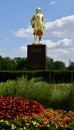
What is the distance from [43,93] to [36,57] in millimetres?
19620

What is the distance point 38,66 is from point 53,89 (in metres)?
19.4

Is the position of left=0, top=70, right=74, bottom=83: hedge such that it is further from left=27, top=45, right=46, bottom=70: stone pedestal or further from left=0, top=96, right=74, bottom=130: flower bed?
left=0, top=96, right=74, bottom=130: flower bed

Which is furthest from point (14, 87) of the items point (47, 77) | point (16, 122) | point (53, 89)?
point (47, 77)

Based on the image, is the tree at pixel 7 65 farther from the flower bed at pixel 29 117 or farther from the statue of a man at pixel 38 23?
the flower bed at pixel 29 117

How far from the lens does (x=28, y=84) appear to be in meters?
10.0

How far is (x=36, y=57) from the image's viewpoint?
29.2 meters

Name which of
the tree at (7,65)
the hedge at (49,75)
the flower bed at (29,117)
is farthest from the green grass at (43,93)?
the tree at (7,65)

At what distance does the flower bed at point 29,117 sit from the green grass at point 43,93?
1292 mm

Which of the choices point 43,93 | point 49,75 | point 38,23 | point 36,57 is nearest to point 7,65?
point 38,23

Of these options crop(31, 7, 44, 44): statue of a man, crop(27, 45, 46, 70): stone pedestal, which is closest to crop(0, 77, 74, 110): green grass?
crop(27, 45, 46, 70): stone pedestal

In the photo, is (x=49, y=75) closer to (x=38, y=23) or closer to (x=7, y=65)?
(x=38, y=23)

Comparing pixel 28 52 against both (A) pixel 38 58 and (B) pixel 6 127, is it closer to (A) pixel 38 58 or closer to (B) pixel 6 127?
(A) pixel 38 58

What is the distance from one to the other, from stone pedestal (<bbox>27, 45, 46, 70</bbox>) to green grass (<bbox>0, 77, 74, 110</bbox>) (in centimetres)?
1901

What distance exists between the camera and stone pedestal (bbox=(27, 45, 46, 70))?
29188 mm
